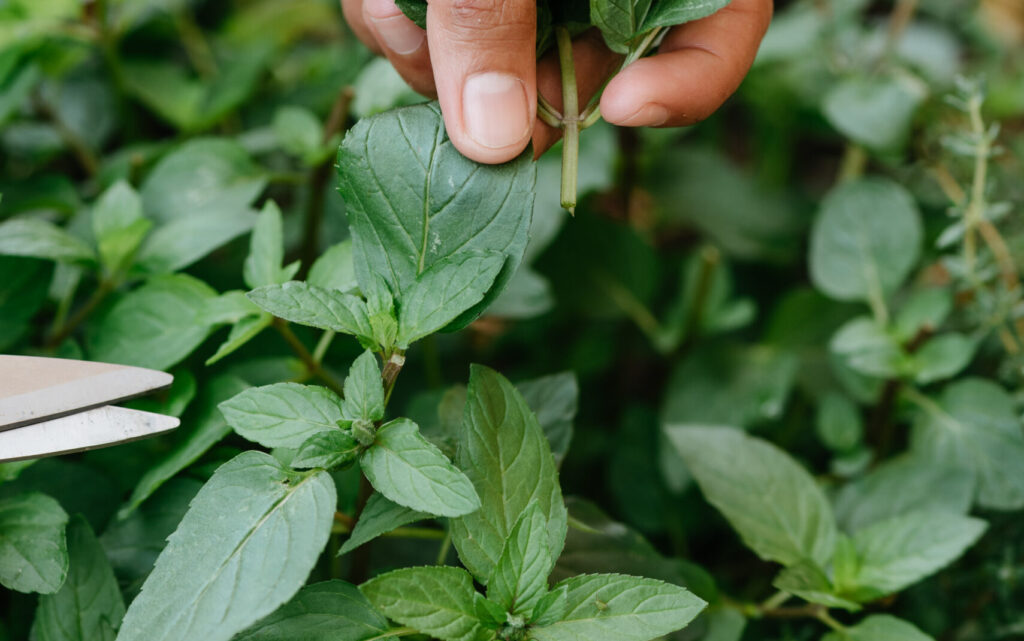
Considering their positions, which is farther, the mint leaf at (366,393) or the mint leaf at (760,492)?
the mint leaf at (760,492)

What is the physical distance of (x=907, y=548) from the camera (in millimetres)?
667

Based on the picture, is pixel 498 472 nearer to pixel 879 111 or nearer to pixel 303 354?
pixel 303 354

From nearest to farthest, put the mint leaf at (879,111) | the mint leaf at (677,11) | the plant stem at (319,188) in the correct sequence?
1. the mint leaf at (677,11)
2. the plant stem at (319,188)
3. the mint leaf at (879,111)

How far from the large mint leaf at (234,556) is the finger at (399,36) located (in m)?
0.39

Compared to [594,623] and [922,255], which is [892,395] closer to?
[922,255]

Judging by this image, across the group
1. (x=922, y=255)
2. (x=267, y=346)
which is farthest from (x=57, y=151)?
(x=922, y=255)

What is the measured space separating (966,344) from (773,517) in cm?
32

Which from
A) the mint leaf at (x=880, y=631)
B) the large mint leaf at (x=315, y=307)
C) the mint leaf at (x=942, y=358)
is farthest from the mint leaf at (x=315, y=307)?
the mint leaf at (x=942, y=358)

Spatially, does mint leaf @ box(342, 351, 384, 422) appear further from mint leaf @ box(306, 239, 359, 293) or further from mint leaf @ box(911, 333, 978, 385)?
mint leaf @ box(911, 333, 978, 385)

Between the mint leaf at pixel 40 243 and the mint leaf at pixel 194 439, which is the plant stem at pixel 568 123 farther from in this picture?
the mint leaf at pixel 40 243

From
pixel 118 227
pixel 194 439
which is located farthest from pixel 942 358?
pixel 118 227

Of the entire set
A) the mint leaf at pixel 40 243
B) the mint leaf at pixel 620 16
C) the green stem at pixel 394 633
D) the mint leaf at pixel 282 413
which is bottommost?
the green stem at pixel 394 633

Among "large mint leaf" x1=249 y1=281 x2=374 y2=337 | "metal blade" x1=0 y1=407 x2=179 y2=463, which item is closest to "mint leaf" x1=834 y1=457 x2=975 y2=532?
"large mint leaf" x1=249 y1=281 x2=374 y2=337

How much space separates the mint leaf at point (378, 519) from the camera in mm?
485
